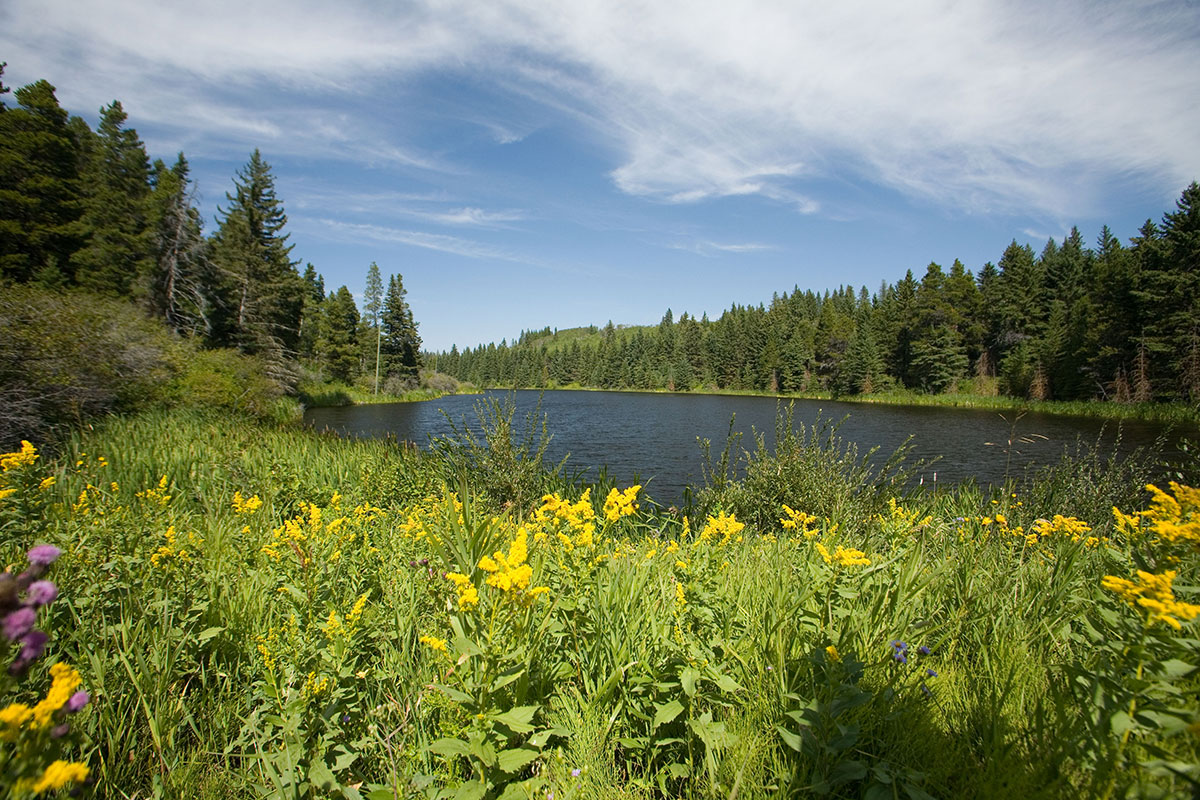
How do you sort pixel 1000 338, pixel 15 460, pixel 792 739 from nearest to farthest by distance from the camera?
pixel 792 739, pixel 15 460, pixel 1000 338

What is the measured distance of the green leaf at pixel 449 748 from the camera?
1.42 metres

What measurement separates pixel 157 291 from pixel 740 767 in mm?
30965

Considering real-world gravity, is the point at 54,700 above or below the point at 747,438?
above

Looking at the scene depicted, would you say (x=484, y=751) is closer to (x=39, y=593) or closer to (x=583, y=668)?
(x=583, y=668)

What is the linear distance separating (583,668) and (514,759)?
0.63 metres

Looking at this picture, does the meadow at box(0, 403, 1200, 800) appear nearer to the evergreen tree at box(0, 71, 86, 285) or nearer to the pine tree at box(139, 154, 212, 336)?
the pine tree at box(139, 154, 212, 336)

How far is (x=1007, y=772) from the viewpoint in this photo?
151cm

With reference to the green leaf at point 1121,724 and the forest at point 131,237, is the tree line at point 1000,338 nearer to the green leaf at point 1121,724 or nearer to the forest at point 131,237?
the green leaf at point 1121,724

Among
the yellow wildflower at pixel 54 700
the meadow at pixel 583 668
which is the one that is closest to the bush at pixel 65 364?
the meadow at pixel 583 668

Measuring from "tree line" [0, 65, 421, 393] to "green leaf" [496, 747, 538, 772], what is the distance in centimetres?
2605

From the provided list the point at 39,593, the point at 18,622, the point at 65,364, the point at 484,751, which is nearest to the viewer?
the point at 18,622

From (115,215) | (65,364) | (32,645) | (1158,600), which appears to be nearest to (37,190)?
(115,215)

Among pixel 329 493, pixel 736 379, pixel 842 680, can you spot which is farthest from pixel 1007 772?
pixel 736 379

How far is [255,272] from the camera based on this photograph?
95.4 ft
